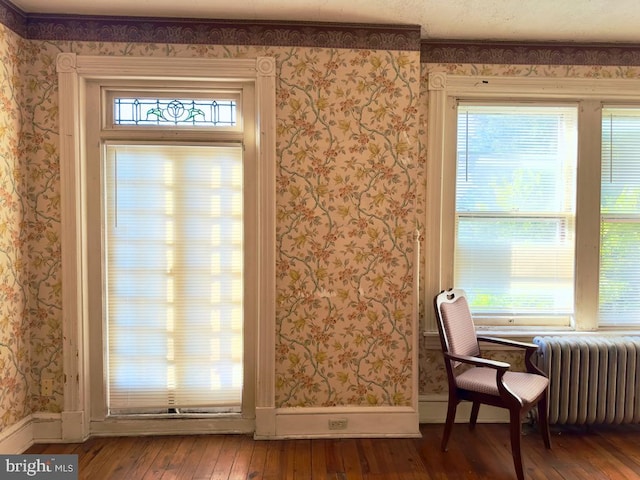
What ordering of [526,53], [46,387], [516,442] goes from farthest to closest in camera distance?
[526,53]
[46,387]
[516,442]

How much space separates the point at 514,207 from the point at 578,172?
0.52m

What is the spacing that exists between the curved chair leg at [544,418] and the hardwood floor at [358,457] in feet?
0.22

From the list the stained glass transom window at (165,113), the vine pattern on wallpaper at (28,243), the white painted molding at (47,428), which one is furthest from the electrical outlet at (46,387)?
the stained glass transom window at (165,113)

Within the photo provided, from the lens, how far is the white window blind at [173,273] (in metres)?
2.59

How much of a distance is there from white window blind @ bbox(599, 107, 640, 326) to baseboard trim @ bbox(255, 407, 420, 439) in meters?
1.73

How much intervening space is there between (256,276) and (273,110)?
107 centimetres

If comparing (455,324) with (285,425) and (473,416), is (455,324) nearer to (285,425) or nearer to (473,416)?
(473,416)

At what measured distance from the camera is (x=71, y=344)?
2.50m

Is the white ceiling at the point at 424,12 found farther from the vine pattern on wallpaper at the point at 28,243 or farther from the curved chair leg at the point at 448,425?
the curved chair leg at the point at 448,425

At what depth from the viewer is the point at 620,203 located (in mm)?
2889

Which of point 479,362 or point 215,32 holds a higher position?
point 215,32

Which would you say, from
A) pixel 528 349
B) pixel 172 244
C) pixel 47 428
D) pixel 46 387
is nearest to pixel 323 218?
pixel 172 244

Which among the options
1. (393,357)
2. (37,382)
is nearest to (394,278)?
(393,357)

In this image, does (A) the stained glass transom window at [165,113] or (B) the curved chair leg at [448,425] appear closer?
(B) the curved chair leg at [448,425]
